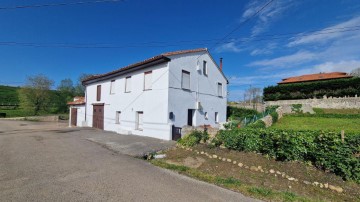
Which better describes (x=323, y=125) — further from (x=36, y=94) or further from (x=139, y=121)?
(x=36, y=94)

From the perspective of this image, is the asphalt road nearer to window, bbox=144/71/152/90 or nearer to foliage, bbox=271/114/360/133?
window, bbox=144/71/152/90

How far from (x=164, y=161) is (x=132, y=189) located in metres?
3.38

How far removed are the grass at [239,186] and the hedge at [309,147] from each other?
224cm

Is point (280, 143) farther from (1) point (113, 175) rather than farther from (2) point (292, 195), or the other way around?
(1) point (113, 175)

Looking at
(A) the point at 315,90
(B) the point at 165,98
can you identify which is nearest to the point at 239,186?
(B) the point at 165,98

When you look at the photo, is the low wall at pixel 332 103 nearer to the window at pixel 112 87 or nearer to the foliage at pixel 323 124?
the foliage at pixel 323 124

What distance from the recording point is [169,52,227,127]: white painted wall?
1455 cm

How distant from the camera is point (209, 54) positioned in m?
19.0

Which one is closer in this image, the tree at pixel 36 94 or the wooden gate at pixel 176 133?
the wooden gate at pixel 176 133

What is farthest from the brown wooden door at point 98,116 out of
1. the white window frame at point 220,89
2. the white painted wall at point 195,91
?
the white window frame at point 220,89

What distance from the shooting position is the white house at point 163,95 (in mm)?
14195

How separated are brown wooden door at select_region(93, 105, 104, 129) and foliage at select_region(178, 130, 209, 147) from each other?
42.6 feet

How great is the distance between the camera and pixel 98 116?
71.2 ft

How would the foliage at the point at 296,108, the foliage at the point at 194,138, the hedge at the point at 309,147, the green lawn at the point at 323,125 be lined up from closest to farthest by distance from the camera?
the hedge at the point at 309,147 → the foliage at the point at 194,138 → the green lawn at the point at 323,125 → the foliage at the point at 296,108
